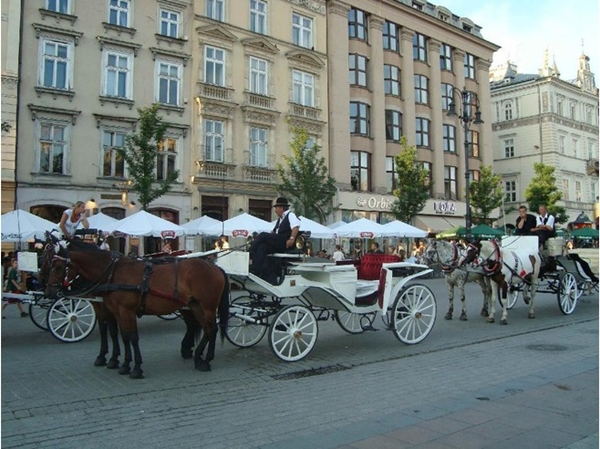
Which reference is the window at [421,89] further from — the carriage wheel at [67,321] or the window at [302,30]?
the carriage wheel at [67,321]

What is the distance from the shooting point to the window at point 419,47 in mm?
39406

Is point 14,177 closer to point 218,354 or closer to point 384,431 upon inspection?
point 218,354

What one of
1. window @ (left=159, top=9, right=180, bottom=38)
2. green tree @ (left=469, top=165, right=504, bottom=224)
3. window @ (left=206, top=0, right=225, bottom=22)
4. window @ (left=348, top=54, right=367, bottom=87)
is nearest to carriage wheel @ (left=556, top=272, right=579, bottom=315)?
window @ (left=159, top=9, right=180, bottom=38)

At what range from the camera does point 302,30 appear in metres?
33.0

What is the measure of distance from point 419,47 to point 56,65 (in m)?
25.6

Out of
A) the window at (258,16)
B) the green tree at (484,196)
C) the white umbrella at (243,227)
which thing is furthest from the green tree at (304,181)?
the green tree at (484,196)

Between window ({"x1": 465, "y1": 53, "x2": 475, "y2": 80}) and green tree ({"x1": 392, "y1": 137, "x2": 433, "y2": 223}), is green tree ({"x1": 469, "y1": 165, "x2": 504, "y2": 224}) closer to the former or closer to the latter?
green tree ({"x1": 392, "y1": 137, "x2": 433, "y2": 223})

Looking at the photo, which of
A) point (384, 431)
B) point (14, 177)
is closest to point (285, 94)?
point (14, 177)

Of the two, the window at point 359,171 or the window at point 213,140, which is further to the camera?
the window at point 359,171

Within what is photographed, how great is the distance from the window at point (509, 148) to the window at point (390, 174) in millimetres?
21061

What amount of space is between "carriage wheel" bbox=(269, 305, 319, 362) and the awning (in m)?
29.9

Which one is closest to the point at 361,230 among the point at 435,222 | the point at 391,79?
the point at 435,222

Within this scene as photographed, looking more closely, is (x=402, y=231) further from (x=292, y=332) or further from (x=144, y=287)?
(x=144, y=287)

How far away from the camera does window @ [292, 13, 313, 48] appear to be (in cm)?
3272
